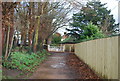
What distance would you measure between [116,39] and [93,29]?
1267 centimetres

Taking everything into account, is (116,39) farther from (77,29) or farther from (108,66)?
(77,29)

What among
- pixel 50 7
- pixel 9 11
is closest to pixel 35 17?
pixel 50 7

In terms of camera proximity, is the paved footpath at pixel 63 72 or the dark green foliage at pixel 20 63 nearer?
the paved footpath at pixel 63 72

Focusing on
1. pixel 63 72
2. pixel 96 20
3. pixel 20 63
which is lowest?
pixel 63 72

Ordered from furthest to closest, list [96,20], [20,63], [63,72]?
[96,20], [20,63], [63,72]

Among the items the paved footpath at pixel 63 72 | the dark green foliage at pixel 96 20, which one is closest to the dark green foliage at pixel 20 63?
the paved footpath at pixel 63 72

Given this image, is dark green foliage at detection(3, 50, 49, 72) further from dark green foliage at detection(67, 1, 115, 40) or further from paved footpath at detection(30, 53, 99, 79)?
dark green foliage at detection(67, 1, 115, 40)

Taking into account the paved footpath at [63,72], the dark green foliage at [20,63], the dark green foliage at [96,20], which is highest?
the dark green foliage at [96,20]

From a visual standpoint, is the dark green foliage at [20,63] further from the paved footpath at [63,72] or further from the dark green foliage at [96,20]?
the dark green foliage at [96,20]

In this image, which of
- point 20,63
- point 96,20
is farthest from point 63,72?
point 96,20

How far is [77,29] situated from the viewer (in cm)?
3020

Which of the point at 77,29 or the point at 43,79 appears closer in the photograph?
the point at 43,79

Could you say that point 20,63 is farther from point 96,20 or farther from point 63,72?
point 96,20

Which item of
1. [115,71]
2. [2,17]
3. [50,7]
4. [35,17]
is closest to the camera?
[115,71]
